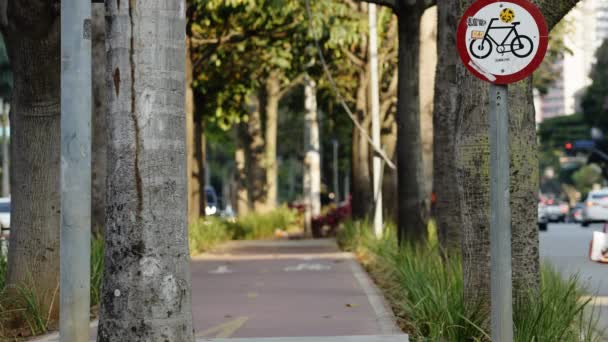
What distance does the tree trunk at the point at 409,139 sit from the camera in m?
18.6

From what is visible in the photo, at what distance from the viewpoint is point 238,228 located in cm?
3841

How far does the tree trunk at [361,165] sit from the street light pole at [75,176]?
2273cm

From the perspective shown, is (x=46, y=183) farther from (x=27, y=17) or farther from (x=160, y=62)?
(x=160, y=62)

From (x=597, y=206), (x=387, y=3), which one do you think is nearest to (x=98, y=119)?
(x=387, y=3)

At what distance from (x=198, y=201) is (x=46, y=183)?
65.3 feet

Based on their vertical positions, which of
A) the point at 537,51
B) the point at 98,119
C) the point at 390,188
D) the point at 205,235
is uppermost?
the point at 98,119

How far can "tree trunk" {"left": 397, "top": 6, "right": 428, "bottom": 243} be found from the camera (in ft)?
60.9

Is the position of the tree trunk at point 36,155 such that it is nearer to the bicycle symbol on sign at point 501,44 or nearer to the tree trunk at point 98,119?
the bicycle symbol on sign at point 501,44

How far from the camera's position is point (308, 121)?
40125 millimetres

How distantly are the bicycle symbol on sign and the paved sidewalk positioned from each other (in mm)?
3612

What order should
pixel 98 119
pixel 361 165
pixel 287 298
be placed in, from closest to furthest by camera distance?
pixel 287 298 → pixel 98 119 → pixel 361 165

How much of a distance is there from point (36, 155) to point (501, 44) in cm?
645

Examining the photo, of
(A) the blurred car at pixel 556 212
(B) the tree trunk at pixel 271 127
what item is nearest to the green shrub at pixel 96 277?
(B) the tree trunk at pixel 271 127

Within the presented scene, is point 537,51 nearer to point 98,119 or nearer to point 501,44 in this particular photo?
point 501,44
